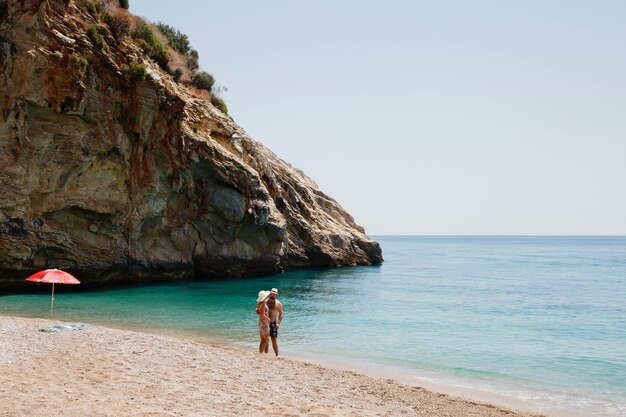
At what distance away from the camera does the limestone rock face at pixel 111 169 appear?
29719 mm

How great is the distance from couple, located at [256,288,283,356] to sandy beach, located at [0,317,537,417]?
86 centimetres

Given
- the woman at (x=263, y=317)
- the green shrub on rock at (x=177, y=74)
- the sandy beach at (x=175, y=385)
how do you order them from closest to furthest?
1. the sandy beach at (x=175, y=385)
2. the woman at (x=263, y=317)
3. the green shrub on rock at (x=177, y=74)

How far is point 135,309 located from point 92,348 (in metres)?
13.1

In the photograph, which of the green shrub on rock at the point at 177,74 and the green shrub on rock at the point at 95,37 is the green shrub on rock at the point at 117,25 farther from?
the green shrub on rock at the point at 177,74

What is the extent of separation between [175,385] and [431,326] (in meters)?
16.4

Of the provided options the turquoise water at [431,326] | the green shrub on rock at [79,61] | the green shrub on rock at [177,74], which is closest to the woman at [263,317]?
the turquoise water at [431,326]

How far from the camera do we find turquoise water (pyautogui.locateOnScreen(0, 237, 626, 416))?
15.9 meters

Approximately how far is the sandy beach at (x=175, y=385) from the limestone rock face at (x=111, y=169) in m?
17.4

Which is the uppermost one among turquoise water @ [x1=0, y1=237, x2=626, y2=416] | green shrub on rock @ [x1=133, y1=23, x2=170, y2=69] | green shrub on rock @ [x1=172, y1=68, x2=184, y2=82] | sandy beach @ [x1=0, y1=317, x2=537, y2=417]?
green shrub on rock @ [x1=133, y1=23, x2=170, y2=69]

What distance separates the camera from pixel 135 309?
26844 millimetres

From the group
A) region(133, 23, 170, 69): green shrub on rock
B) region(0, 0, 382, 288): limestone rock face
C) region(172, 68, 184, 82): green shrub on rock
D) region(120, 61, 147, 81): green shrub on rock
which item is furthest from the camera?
region(172, 68, 184, 82): green shrub on rock

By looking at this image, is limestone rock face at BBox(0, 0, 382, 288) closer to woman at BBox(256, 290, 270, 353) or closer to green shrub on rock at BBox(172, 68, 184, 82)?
green shrub on rock at BBox(172, 68, 184, 82)

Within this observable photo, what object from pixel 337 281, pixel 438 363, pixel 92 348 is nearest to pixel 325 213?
pixel 337 281

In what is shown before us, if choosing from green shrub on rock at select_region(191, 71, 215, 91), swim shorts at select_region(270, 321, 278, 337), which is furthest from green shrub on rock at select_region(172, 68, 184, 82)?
swim shorts at select_region(270, 321, 278, 337)
